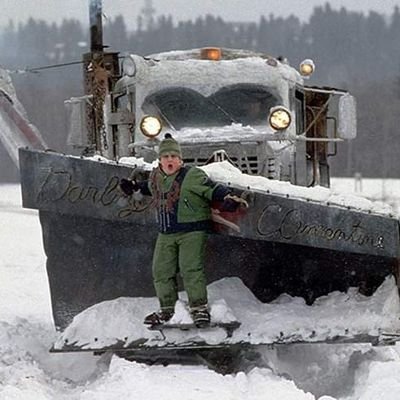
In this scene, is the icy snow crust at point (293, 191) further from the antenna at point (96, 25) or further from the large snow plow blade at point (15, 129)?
the antenna at point (96, 25)

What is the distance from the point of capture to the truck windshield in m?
8.19

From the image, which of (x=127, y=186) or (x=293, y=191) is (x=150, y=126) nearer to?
(x=127, y=186)

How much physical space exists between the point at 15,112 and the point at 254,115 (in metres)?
3.31

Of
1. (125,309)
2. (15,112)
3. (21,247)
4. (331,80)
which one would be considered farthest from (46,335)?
→ (331,80)

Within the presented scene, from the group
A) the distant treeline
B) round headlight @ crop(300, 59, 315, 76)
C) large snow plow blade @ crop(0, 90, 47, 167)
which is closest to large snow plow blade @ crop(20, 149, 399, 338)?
round headlight @ crop(300, 59, 315, 76)

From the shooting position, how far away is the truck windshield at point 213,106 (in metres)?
8.19

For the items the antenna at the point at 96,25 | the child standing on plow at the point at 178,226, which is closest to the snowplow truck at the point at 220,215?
the child standing on plow at the point at 178,226

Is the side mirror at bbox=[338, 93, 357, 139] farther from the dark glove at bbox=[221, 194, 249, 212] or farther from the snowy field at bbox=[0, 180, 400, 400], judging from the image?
the dark glove at bbox=[221, 194, 249, 212]

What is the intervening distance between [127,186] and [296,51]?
110 m

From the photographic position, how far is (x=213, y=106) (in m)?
8.27

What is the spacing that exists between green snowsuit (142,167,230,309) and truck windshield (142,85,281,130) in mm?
2287

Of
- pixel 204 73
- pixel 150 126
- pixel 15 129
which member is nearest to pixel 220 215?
pixel 150 126

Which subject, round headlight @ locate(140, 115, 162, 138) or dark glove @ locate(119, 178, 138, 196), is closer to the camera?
dark glove @ locate(119, 178, 138, 196)

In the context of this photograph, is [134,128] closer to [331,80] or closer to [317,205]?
[317,205]
